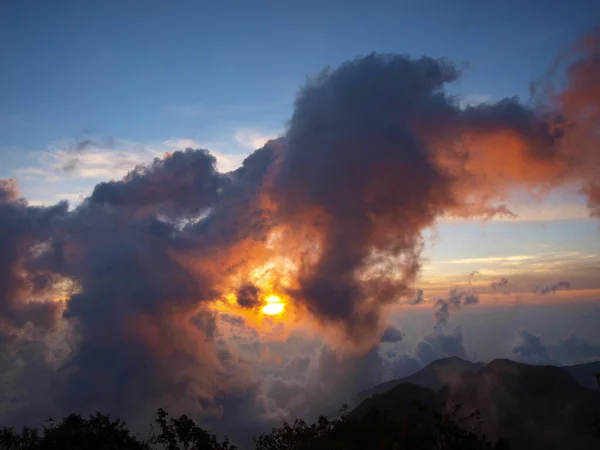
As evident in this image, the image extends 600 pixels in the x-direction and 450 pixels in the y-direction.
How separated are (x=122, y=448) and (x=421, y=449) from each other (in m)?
60.8

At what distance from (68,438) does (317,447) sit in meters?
49.7

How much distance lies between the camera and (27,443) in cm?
11650

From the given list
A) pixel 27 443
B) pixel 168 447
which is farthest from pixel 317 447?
pixel 27 443

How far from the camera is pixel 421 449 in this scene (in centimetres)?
8175

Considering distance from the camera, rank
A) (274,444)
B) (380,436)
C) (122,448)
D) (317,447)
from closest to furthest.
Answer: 1. (317,447)
2. (380,436)
3. (122,448)
4. (274,444)

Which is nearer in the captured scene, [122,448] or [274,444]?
[122,448]

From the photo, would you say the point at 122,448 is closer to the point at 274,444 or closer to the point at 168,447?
the point at 168,447

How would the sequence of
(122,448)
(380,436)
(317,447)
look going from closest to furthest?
(317,447) → (380,436) → (122,448)

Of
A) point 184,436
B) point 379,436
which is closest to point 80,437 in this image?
point 184,436

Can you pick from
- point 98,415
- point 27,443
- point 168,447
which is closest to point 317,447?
point 168,447

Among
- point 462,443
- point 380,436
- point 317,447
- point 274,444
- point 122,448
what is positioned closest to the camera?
point 462,443

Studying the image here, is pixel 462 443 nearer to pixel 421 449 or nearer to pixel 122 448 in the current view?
pixel 421 449

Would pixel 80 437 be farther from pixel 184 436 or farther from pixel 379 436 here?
pixel 379 436

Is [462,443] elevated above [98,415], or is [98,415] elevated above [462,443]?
[98,415]
